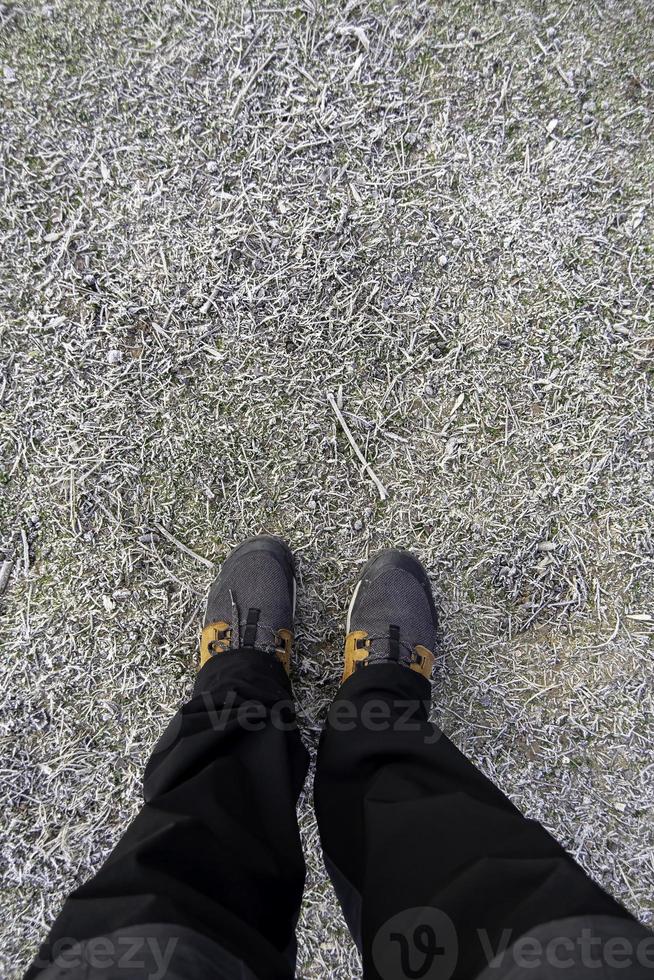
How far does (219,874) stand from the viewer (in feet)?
3.38

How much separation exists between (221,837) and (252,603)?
2.00 ft

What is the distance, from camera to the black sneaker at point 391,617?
62.0 inches

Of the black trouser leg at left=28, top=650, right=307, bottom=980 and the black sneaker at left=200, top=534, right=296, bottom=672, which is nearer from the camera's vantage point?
the black trouser leg at left=28, top=650, right=307, bottom=980

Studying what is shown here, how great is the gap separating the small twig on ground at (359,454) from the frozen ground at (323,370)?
0.02 meters

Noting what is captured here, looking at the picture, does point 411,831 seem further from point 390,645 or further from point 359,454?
point 359,454

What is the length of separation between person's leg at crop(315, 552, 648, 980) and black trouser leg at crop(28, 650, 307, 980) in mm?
139

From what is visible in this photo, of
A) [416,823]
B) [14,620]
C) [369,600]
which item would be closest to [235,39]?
[369,600]

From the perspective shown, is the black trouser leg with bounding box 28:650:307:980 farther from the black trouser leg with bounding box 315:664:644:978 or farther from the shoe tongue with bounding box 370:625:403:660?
the shoe tongue with bounding box 370:625:403:660

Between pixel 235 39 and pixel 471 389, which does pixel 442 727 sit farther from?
pixel 235 39

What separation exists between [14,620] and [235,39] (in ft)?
5.80

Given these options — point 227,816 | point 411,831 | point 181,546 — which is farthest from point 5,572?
point 411,831

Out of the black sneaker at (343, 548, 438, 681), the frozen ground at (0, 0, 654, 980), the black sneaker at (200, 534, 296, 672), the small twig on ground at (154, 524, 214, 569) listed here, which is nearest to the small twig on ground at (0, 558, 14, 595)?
the frozen ground at (0, 0, 654, 980)

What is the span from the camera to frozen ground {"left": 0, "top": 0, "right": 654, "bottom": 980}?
63.5 inches

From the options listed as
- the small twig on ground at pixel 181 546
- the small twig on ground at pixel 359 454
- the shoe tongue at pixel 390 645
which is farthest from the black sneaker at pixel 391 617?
the small twig on ground at pixel 181 546
